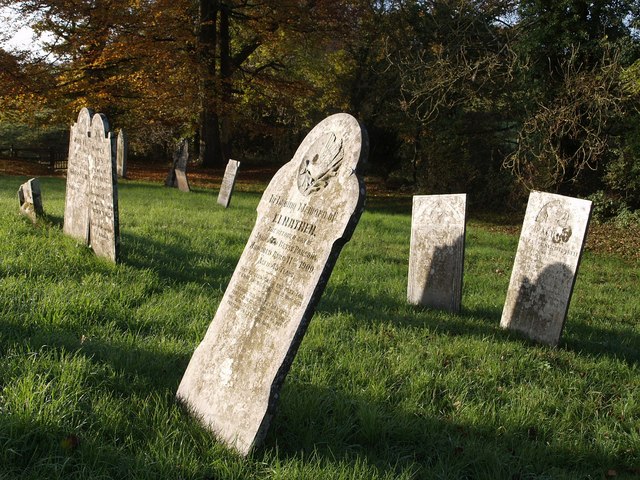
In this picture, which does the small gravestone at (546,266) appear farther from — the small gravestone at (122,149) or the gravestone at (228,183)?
the small gravestone at (122,149)

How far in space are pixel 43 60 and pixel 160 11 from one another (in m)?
4.86

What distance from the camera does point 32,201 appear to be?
8.92 metres

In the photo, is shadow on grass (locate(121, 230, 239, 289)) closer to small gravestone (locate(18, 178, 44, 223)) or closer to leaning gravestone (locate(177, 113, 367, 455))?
small gravestone (locate(18, 178, 44, 223))

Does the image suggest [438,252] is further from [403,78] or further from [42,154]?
[42,154]

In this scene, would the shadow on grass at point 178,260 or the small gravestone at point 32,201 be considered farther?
the small gravestone at point 32,201

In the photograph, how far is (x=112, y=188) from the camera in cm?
698

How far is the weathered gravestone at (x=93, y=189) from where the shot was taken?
696 cm

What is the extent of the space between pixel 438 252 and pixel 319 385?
346cm

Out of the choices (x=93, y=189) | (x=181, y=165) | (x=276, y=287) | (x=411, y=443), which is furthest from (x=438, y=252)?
(x=181, y=165)

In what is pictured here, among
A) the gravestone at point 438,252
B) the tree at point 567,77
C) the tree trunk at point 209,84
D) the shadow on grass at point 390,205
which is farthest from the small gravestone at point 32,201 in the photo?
the tree trunk at point 209,84

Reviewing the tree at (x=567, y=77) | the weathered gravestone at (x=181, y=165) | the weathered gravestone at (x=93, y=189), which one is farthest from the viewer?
the weathered gravestone at (x=181, y=165)

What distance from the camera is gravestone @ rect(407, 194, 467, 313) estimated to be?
678 cm

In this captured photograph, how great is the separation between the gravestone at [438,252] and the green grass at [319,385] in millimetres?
317

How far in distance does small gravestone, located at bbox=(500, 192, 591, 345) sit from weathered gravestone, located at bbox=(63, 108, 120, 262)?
4.66 metres
